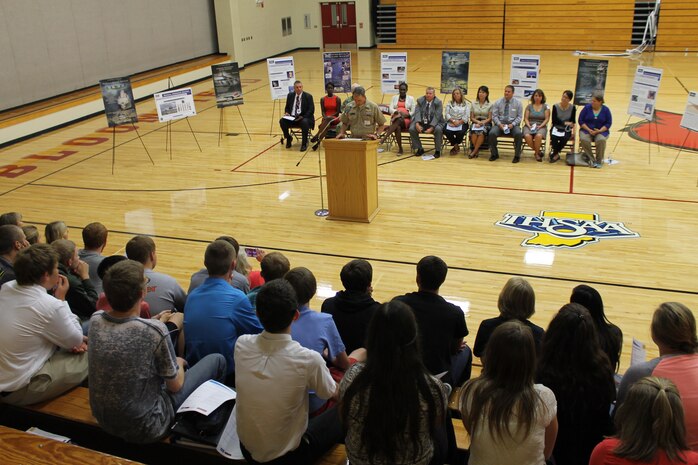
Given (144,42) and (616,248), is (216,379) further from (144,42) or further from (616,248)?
(144,42)

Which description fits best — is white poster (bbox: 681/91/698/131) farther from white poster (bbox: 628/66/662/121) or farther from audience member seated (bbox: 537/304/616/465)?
audience member seated (bbox: 537/304/616/465)

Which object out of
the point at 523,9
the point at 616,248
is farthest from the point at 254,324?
the point at 523,9

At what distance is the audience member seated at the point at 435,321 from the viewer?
3.89 metres

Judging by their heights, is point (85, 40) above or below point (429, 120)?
above

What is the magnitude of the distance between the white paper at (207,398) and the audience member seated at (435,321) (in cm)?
121

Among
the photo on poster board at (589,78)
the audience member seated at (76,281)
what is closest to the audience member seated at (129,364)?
the audience member seated at (76,281)

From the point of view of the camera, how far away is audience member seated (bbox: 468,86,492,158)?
35.5ft

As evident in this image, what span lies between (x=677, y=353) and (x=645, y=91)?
27.5ft

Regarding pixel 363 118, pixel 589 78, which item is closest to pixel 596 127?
pixel 589 78

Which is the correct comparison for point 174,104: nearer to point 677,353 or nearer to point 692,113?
point 692,113

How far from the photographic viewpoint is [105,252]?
755 centimetres

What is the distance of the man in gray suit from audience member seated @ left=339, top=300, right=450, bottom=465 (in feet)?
28.5

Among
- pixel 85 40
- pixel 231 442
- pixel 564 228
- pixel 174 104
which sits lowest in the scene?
pixel 564 228

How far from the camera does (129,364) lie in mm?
3096
